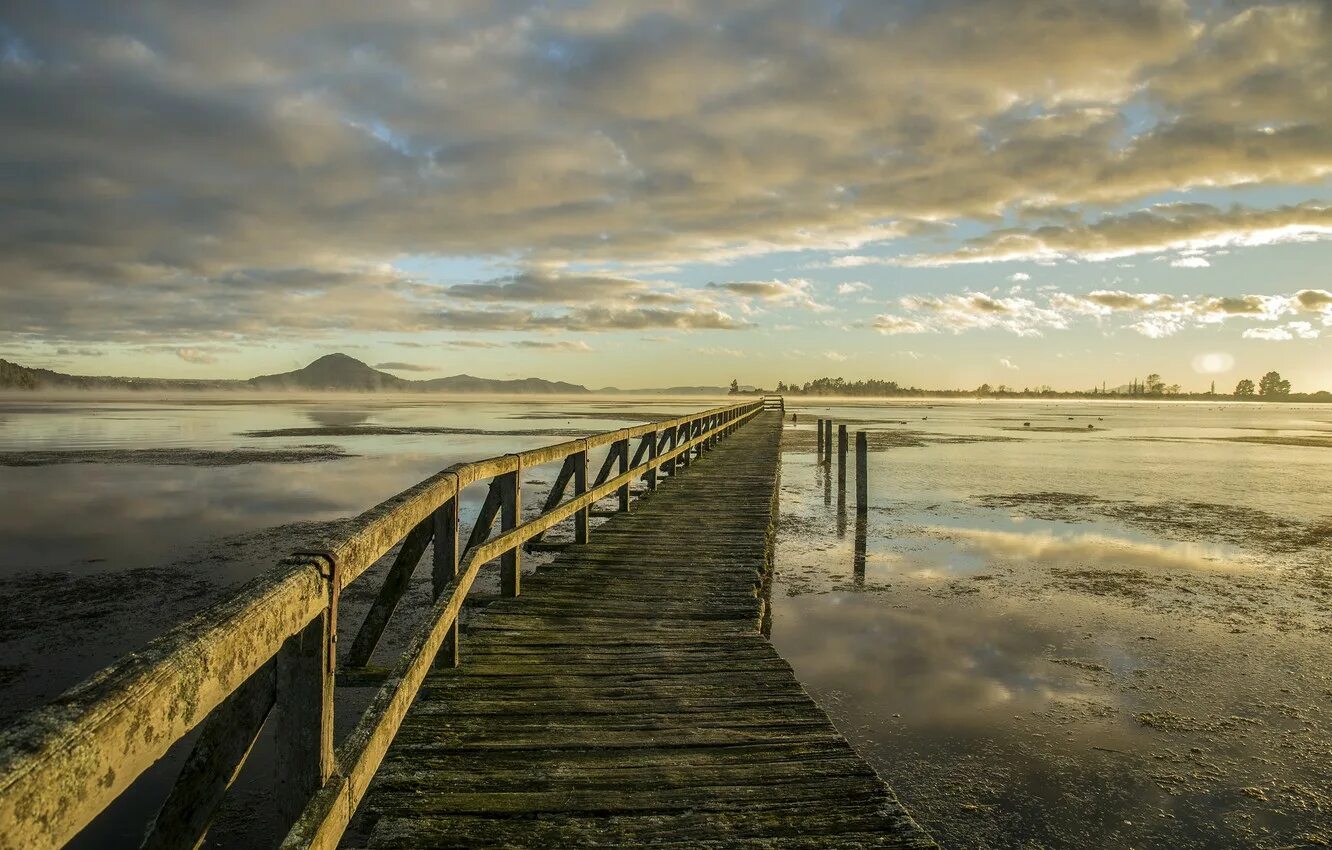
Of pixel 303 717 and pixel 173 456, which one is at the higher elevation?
pixel 303 717

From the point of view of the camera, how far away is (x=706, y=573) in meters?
7.51

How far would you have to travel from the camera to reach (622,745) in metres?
3.70

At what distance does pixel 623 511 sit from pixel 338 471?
1724 centimetres

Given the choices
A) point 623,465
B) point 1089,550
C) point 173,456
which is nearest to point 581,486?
point 623,465

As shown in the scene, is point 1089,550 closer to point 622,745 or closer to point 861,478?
point 861,478

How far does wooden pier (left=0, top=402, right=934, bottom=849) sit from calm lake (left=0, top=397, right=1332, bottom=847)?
5.79 feet

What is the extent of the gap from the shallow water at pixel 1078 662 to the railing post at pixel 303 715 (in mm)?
4057

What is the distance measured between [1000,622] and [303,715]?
8.95m

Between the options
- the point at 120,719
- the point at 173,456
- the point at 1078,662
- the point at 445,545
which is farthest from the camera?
the point at 173,456

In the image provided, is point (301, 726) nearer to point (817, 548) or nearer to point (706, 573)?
point (706, 573)

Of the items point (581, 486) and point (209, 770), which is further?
point (581, 486)

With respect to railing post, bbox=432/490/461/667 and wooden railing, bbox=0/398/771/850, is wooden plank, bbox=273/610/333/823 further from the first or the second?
railing post, bbox=432/490/461/667

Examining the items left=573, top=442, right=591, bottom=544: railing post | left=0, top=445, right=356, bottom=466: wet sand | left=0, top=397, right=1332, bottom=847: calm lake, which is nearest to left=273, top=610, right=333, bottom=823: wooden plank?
left=0, top=397, right=1332, bottom=847: calm lake

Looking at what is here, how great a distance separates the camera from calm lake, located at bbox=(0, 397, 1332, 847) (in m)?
5.16
